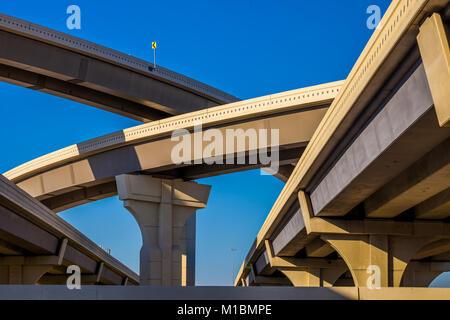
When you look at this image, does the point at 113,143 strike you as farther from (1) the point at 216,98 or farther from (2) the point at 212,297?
(2) the point at 212,297

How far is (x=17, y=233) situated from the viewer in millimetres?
24734

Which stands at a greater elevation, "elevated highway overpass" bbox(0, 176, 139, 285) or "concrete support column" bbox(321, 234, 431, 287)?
"elevated highway overpass" bbox(0, 176, 139, 285)

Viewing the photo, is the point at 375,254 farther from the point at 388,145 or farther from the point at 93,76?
the point at 93,76

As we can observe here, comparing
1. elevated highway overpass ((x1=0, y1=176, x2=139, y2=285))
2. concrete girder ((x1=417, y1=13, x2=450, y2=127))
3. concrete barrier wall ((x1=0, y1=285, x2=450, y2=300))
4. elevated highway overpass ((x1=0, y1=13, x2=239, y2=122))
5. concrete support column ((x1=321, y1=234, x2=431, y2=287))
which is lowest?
concrete barrier wall ((x1=0, y1=285, x2=450, y2=300))

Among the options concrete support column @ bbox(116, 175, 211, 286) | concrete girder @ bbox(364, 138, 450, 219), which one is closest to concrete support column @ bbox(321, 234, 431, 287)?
concrete girder @ bbox(364, 138, 450, 219)

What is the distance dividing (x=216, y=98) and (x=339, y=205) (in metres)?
15.6

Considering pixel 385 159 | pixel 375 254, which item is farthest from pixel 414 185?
pixel 375 254

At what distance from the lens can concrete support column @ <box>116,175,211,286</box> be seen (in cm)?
2833

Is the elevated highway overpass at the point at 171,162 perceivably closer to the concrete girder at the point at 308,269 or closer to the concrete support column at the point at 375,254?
the concrete support column at the point at 375,254

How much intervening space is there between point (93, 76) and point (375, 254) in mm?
14748

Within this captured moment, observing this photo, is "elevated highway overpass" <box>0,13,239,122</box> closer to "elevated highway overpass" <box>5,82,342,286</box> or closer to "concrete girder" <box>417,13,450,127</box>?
"elevated highway overpass" <box>5,82,342,286</box>

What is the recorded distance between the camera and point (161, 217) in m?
29.0

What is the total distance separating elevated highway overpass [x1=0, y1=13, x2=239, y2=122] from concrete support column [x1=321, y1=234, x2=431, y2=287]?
1311 cm

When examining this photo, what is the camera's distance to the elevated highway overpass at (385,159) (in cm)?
993
